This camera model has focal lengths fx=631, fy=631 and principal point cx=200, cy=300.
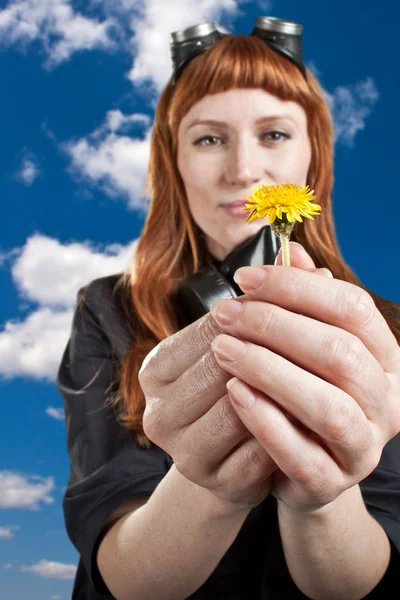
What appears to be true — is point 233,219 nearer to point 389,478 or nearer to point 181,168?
point 181,168

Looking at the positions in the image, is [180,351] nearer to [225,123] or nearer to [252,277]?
[252,277]

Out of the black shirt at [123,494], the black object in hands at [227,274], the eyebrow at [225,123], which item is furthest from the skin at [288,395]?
the eyebrow at [225,123]

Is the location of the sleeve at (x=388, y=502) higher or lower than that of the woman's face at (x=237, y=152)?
lower

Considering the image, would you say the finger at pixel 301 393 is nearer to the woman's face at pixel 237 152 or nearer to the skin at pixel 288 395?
the skin at pixel 288 395

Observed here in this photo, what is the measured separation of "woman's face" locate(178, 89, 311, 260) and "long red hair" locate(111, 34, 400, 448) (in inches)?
2.4

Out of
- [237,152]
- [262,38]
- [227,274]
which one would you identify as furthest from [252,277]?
[262,38]

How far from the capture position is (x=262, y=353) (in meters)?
1.09

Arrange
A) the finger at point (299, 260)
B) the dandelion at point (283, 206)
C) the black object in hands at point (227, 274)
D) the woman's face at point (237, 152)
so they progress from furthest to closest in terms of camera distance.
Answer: the woman's face at point (237, 152), the black object in hands at point (227, 274), the finger at point (299, 260), the dandelion at point (283, 206)

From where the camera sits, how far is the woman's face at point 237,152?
7.22ft

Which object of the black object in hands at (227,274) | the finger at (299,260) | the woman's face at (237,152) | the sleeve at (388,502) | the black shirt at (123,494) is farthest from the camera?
the woman's face at (237,152)

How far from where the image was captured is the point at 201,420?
1249 millimetres

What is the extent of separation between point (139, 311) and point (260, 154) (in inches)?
28.4

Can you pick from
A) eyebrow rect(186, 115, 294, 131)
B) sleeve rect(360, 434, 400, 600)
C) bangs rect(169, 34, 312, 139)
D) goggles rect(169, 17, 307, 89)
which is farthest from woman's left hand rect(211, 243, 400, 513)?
goggles rect(169, 17, 307, 89)

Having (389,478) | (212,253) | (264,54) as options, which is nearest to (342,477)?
(389,478)
